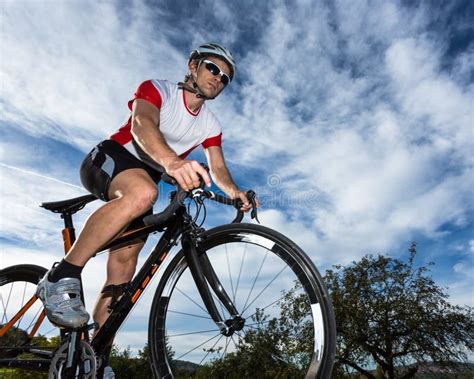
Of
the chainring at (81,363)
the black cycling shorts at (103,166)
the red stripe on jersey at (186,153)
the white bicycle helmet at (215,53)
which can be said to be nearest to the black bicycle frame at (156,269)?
the chainring at (81,363)

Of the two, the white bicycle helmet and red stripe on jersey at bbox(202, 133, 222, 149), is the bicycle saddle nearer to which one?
red stripe on jersey at bbox(202, 133, 222, 149)

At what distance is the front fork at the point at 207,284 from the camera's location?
293 cm

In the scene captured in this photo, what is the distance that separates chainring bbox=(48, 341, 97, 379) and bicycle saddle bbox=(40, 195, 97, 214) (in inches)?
48.3

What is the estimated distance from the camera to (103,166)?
10.7 ft

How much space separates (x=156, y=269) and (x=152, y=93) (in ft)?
4.83

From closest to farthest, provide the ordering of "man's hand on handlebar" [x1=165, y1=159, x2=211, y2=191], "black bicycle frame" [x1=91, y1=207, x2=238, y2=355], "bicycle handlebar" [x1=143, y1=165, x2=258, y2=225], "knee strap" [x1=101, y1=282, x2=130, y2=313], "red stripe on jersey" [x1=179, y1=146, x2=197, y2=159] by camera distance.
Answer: "man's hand on handlebar" [x1=165, y1=159, x2=211, y2=191], "bicycle handlebar" [x1=143, y1=165, x2=258, y2=225], "black bicycle frame" [x1=91, y1=207, x2=238, y2=355], "knee strap" [x1=101, y1=282, x2=130, y2=313], "red stripe on jersey" [x1=179, y1=146, x2=197, y2=159]

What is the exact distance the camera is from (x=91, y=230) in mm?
2977

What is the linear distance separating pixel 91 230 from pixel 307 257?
5.14ft

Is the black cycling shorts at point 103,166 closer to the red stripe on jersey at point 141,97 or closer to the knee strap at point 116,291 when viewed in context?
the red stripe on jersey at point 141,97

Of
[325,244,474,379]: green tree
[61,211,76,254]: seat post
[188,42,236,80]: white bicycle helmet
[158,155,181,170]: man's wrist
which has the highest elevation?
[325,244,474,379]: green tree

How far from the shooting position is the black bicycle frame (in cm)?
303

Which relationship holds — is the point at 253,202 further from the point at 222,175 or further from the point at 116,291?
the point at 116,291

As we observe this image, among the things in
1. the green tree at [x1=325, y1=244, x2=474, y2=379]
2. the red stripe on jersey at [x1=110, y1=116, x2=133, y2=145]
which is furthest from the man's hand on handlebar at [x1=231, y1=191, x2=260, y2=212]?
the green tree at [x1=325, y1=244, x2=474, y2=379]

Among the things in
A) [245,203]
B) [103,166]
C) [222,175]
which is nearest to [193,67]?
[222,175]
